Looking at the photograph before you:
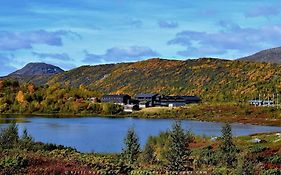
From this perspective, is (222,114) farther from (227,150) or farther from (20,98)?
(227,150)

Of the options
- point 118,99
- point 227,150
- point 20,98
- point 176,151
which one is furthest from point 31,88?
point 176,151

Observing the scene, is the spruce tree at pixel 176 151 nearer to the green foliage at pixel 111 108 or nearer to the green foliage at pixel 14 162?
the green foliage at pixel 14 162

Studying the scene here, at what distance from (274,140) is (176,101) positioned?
408ft

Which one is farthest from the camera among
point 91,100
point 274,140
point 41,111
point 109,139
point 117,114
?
point 91,100

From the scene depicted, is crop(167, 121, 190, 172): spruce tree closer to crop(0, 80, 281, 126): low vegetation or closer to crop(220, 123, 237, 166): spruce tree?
crop(220, 123, 237, 166): spruce tree

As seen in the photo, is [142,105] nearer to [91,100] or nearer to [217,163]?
[91,100]

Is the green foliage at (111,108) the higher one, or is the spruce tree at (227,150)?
the green foliage at (111,108)

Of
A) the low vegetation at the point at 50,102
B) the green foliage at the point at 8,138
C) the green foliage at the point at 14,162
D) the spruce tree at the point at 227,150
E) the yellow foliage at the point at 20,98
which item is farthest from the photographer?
the yellow foliage at the point at 20,98

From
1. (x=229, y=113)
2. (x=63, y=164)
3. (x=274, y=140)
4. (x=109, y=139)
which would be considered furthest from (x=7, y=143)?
(x=229, y=113)

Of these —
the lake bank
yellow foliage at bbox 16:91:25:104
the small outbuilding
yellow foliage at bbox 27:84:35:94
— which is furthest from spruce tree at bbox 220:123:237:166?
yellow foliage at bbox 27:84:35:94

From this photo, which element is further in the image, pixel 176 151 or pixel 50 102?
pixel 50 102

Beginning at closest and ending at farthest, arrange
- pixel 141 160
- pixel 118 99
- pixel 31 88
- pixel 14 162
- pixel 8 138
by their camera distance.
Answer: pixel 14 162
pixel 8 138
pixel 141 160
pixel 118 99
pixel 31 88

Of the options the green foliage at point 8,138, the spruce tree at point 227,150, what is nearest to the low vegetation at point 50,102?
the green foliage at point 8,138

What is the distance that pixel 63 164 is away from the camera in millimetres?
20844
